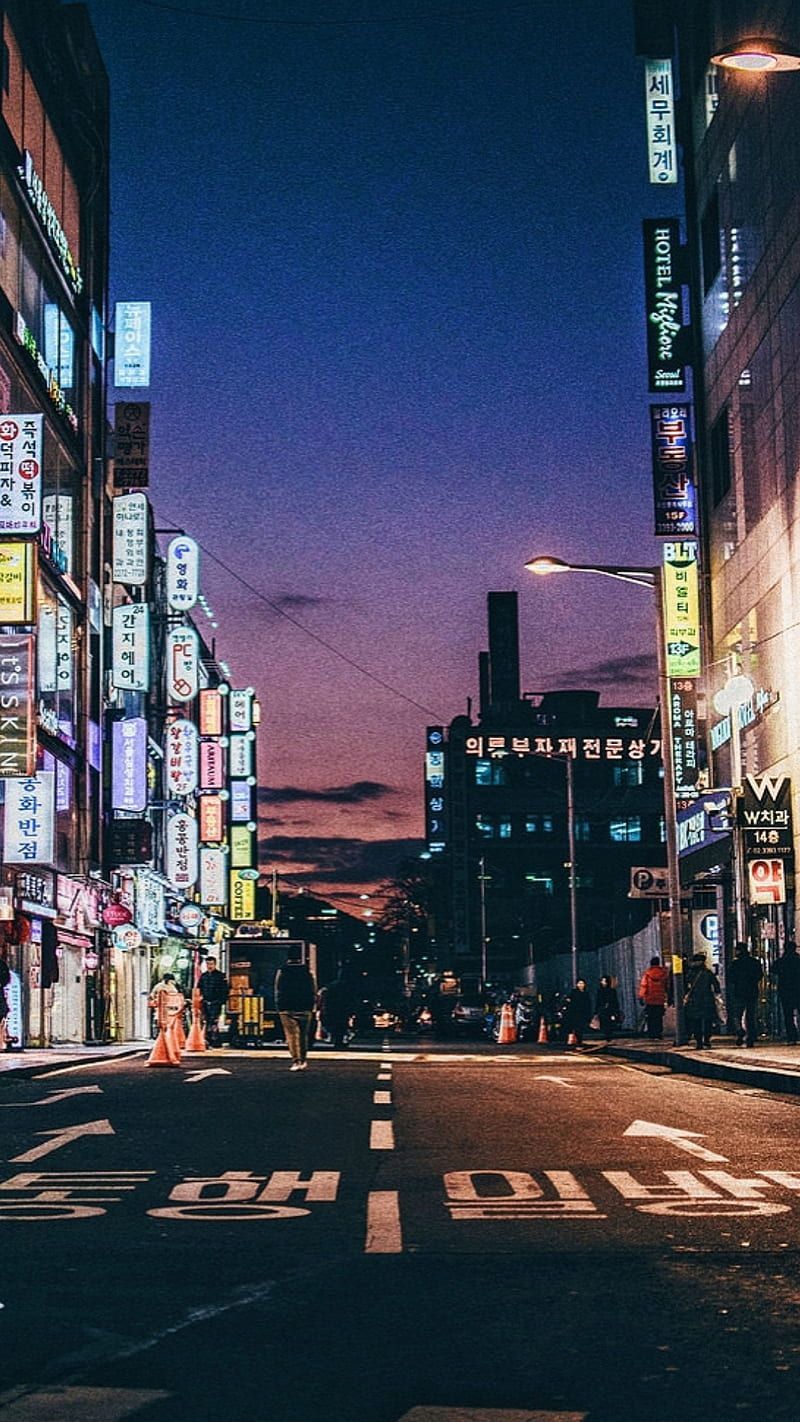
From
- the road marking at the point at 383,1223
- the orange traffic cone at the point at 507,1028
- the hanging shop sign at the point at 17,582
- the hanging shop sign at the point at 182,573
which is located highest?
the hanging shop sign at the point at 182,573

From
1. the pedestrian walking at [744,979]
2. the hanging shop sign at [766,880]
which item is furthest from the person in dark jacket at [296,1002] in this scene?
the hanging shop sign at [766,880]

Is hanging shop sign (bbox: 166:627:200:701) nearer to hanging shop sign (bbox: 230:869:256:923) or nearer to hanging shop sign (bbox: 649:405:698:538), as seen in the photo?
hanging shop sign (bbox: 230:869:256:923)

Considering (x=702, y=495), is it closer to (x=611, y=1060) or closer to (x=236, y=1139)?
(x=611, y=1060)

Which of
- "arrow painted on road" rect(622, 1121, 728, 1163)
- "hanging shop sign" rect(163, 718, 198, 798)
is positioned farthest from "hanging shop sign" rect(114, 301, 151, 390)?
"arrow painted on road" rect(622, 1121, 728, 1163)

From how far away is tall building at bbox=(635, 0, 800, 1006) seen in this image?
120 ft

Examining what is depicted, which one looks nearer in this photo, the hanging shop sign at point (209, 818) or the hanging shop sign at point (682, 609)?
the hanging shop sign at point (682, 609)

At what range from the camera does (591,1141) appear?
13.6 metres

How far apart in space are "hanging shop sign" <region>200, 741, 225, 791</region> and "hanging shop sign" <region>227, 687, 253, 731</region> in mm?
10487

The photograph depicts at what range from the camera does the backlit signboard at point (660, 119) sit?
49969 millimetres

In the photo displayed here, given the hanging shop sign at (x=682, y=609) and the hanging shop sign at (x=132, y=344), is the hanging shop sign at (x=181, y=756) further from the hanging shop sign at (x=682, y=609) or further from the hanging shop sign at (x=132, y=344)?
the hanging shop sign at (x=682, y=609)

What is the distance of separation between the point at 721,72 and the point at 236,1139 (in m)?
37.6

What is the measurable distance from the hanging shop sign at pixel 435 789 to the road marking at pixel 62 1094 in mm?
124250

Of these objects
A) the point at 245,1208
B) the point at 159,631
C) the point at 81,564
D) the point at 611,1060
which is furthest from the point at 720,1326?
the point at 159,631

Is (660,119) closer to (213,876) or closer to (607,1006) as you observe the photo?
(607,1006)
